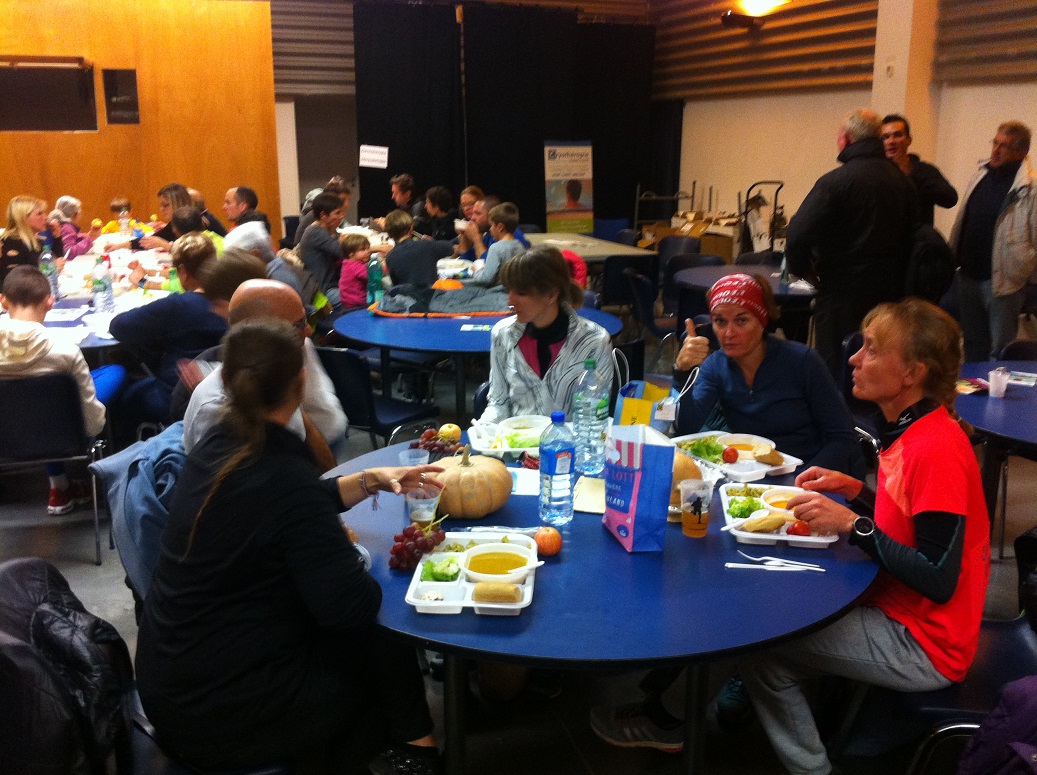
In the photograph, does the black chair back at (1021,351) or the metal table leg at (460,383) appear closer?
the black chair back at (1021,351)

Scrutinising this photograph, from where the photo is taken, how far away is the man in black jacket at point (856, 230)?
193 inches

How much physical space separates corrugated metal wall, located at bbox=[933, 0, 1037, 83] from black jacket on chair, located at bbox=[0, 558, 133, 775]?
280 inches

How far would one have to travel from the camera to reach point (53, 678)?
5.35ft

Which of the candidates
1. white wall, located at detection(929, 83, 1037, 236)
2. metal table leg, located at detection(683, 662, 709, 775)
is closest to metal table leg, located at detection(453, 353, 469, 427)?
metal table leg, located at detection(683, 662, 709, 775)

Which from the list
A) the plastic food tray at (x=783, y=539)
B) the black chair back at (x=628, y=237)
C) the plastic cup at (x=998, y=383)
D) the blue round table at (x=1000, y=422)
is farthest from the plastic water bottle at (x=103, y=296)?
the black chair back at (x=628, y=237)

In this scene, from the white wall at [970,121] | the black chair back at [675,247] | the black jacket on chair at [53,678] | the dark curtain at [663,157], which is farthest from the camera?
the dark curtain at [663,157]

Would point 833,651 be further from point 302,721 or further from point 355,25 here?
point 355,25

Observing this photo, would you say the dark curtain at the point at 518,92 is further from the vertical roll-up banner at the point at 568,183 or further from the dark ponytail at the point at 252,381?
the dark ponytail at the point at 252,381

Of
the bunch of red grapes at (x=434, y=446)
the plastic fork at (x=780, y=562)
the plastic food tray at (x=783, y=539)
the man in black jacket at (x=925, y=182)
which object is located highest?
the man in black jacket at (x=925, y=182)

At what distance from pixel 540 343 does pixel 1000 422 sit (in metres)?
1.72

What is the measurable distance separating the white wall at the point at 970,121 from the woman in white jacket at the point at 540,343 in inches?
198

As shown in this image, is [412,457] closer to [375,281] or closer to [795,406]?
[795,406]

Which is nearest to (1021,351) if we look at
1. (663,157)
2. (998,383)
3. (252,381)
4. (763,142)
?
(998,383)

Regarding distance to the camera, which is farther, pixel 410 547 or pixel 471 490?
pixel 471 490
